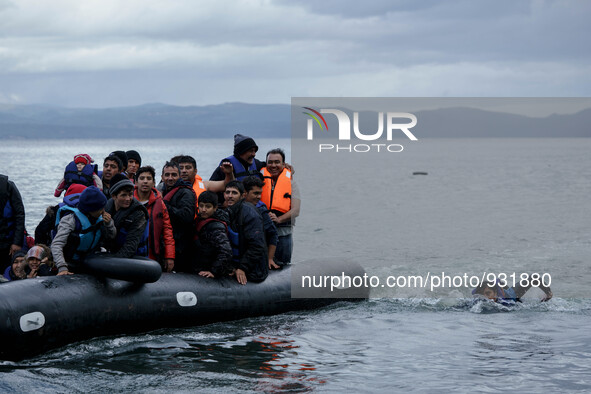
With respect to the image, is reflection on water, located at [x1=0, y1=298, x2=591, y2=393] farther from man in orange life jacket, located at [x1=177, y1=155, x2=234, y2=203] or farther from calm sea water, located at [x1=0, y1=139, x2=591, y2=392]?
man in orange life jacket, located at [x1=177, y1=155, x2=234, y2=203]

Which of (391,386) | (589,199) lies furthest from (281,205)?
(589,199)

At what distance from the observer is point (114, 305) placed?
25.7ft

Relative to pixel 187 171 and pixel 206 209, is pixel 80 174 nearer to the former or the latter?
pixel 187 171

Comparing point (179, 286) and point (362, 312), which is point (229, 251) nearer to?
point (179, 286)

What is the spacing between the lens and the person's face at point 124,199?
768 cm

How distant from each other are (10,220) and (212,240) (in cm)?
241

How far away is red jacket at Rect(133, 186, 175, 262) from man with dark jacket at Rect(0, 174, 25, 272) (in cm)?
157

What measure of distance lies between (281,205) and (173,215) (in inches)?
60.9

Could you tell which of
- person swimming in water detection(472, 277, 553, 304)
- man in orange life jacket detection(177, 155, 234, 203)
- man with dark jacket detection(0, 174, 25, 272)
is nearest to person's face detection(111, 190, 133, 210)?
man in orange life jacket detection(177, 155, 234, 203)

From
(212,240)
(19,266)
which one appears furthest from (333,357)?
(19,266)

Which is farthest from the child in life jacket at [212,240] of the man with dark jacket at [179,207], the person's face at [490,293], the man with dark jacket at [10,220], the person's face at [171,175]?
the person's face at [490,293]

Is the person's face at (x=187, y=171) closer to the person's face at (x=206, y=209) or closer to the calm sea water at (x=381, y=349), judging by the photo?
the person's face at (x=206, y=209)

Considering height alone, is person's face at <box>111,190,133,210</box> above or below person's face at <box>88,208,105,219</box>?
above

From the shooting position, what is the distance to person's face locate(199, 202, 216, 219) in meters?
8.38
